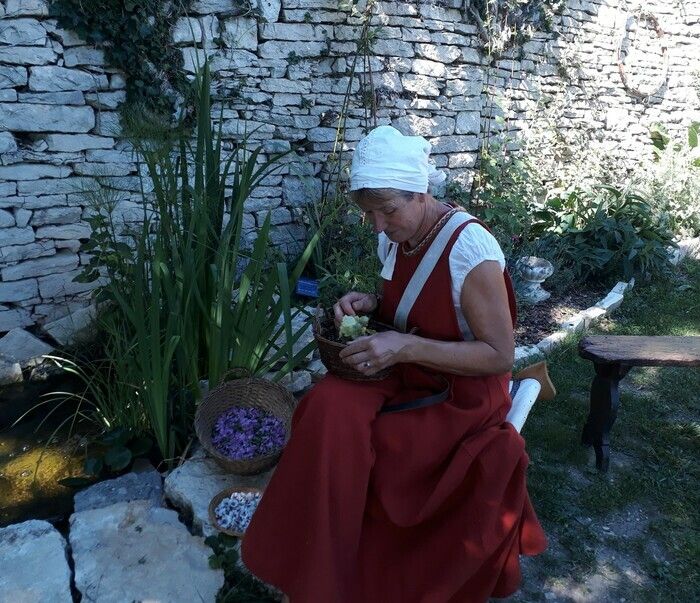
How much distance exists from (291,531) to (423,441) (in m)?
0.47

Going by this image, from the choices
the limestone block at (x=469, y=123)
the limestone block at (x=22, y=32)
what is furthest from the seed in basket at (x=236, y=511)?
the limestone block at (x=469, y=123)

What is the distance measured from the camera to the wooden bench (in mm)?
2652

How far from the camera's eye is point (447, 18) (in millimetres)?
4973

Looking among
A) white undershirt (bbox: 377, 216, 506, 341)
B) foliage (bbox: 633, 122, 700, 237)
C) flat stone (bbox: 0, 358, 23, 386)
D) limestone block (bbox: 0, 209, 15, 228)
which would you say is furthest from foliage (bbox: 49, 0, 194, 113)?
foliage (bbox: 633, 122, 700, 237)

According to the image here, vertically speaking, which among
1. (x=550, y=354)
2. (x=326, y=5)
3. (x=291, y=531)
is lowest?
(x=550, y=354)

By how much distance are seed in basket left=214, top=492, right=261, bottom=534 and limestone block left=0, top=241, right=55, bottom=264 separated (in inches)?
86.7

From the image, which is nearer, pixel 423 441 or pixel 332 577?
pixel 332 577

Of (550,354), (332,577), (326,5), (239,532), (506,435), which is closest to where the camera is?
(332,577)

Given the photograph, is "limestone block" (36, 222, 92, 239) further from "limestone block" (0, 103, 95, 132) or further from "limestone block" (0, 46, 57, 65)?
"limestone block" (0, 46, 57, 65)

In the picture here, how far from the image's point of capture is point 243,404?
2578 mm

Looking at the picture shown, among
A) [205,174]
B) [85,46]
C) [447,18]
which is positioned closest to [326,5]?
[447,18]

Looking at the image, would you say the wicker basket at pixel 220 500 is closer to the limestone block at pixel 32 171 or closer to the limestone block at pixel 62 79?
the limestone block at pixel 32 171

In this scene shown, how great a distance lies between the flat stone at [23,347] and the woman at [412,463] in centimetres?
217

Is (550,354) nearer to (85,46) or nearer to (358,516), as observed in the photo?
(358,516)
